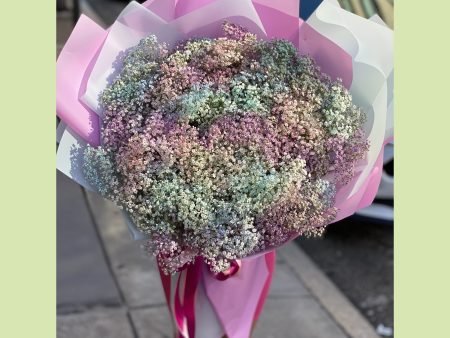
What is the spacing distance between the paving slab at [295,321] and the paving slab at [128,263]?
2.38 feet

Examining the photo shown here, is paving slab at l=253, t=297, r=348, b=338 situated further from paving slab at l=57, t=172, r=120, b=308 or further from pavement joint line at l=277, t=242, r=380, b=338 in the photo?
paving slab at l=57, t=172, r=120, b=308

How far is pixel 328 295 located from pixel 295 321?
437mm

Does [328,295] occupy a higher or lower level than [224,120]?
lower

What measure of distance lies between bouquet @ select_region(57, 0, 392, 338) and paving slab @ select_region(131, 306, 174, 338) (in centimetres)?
212

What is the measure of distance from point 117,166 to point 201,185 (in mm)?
280

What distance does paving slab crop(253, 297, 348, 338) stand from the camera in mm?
4370

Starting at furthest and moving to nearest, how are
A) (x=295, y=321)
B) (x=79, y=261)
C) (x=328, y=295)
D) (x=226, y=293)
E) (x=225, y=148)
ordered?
(x=79, y=261)
(x=328, y=295)
(x=295, y=321)
(x=226, y=293)
(x=225, y=148)

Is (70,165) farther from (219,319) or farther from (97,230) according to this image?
(97,230)

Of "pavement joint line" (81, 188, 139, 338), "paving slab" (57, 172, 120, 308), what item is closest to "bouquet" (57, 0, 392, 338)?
"pavement joint line" (81, 188, 139, 338)

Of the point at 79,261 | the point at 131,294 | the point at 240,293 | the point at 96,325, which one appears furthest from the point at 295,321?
the point at 240,293

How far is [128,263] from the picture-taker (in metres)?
5.00

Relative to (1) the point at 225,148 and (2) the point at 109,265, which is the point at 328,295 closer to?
(2) the point at 109,265

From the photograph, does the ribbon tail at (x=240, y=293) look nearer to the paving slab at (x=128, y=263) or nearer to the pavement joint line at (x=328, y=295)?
the pavement joint line at (x=328, y=295)

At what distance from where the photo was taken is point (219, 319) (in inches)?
103
